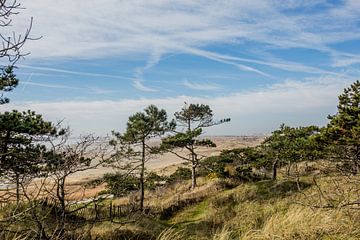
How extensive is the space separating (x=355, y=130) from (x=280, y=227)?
43.4 ft

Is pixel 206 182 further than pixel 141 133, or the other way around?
pixel 206 182

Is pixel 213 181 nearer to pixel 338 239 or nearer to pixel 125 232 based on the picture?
pixel 125 232

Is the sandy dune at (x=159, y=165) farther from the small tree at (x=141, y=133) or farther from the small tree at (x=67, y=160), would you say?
the small tree at (x=67, y=160)

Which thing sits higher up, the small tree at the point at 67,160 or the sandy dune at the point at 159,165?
the small tree at the point at 67,160

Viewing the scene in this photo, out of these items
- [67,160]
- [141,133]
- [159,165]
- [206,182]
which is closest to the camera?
[67,160]

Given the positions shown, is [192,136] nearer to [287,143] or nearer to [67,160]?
[287,143]

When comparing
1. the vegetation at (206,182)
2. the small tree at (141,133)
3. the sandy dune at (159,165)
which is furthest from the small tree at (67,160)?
the small tree at (141,133)

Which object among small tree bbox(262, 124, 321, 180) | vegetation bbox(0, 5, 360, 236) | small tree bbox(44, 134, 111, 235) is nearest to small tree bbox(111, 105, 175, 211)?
vegetation bbox(0, 5, 360, 236)

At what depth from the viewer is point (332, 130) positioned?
61.9 ft

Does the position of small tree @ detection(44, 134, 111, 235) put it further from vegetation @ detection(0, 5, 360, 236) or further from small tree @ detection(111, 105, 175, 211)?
small tree @ detection(111, 105, 175, 211)

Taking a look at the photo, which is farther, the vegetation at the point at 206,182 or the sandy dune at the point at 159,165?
the sandy dune at the point at 159,165

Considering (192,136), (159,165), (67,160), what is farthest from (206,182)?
(159,165)

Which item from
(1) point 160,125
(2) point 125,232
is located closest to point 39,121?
(2) point 125,232

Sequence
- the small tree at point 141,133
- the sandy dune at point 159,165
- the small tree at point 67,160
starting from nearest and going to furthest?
the small tree at point 67,160, the small tree at point 141,133, the sandy dune at point 159,165
